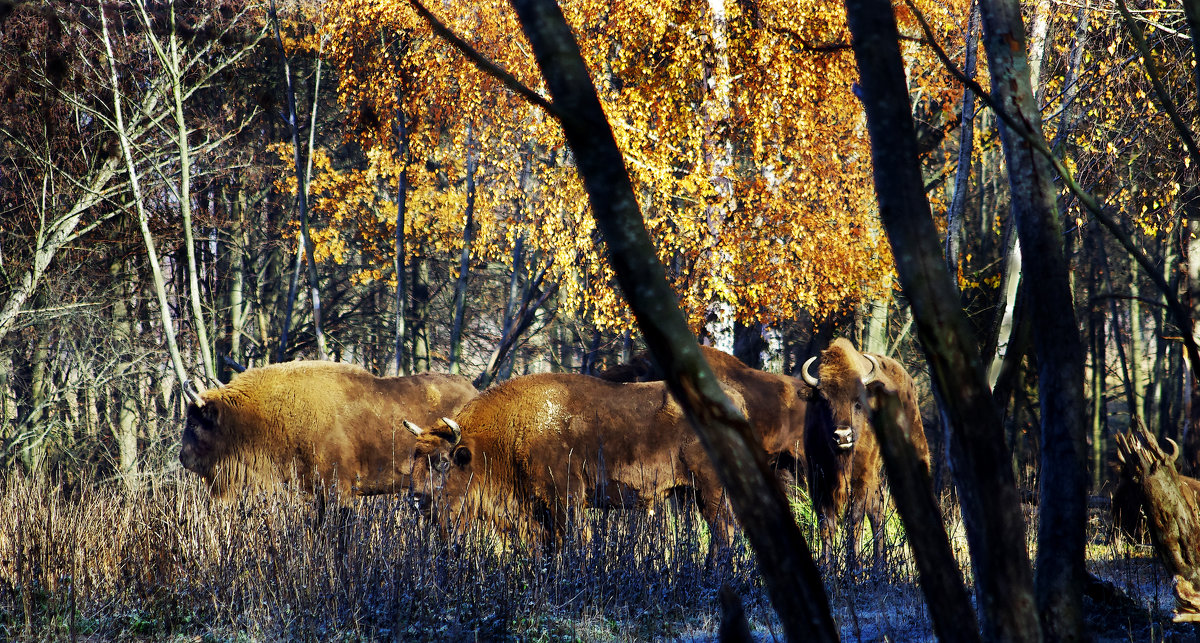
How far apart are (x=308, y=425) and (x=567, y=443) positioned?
3.73m

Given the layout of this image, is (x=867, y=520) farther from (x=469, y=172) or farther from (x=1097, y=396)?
(x=1097, y=396)

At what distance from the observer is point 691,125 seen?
15.4 m

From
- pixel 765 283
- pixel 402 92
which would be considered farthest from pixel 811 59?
pixel 402 92

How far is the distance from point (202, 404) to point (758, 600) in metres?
7.08

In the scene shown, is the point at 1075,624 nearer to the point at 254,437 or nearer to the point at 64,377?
the point at 254,437

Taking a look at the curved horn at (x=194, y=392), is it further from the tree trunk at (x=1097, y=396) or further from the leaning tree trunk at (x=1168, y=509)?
the tree trunk at (x=1097, y=396)

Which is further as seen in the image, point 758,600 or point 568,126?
point 758,600

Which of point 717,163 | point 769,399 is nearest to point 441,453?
point 769,399

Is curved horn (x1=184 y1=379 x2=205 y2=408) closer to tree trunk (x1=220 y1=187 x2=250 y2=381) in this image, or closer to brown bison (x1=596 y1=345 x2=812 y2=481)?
brown bison (x1=596 y1=345 x2=812 y2=481)

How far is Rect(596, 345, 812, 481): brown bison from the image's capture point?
9523 mm

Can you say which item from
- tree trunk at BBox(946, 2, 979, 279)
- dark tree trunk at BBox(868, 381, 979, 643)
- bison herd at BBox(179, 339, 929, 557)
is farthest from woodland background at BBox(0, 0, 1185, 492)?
dark tree trunk at BBox(868, 381, 979, 643)

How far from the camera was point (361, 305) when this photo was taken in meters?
23.0

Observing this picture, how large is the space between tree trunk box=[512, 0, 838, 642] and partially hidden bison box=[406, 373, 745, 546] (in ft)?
20.2

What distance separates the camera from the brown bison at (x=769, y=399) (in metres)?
9.52
